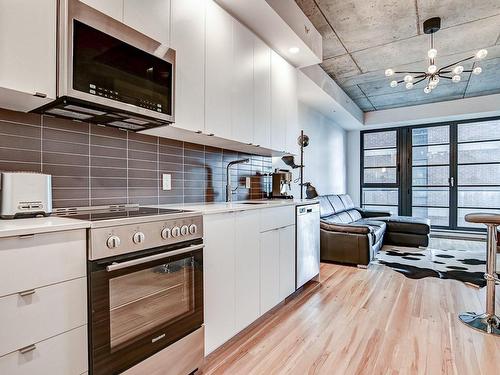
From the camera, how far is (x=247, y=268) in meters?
2.16

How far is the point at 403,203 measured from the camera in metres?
7.03

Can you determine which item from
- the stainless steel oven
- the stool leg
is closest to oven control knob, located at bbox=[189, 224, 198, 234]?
the stainless steel oven

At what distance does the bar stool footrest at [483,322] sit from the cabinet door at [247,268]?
172 cm

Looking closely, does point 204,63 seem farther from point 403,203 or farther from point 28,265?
point 403,203

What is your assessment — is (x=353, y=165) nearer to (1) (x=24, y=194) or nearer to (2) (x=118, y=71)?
(2) (x=118, y=71)

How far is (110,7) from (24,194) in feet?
3.48

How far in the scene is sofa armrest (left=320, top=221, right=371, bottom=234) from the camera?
13.1ft

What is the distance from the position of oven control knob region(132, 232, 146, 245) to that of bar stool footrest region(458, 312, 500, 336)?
8.52 ft

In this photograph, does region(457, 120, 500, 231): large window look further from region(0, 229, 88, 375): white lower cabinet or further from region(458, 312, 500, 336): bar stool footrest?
region(0, 229, 88, 375): white lower cabinet

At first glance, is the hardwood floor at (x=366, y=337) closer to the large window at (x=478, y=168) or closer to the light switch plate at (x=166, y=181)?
the light switch plate at (x=166, y=181)

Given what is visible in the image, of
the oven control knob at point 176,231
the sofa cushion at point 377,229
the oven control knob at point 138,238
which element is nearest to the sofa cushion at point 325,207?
the sofa cushion at point 377,229

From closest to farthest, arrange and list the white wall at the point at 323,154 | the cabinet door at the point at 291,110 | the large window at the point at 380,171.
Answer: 1. the cabinet door at the point at 291,110
2. the white wall at the point at 323,154
3. the large window at the point at 380,171

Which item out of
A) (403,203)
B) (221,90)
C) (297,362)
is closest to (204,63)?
(221,90)

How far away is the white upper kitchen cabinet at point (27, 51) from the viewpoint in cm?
120
